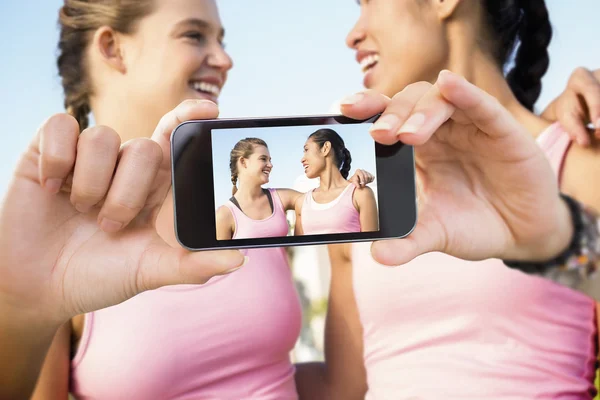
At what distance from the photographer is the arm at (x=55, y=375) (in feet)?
3.06

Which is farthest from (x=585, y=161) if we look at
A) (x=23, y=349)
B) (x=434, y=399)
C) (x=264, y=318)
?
(x=23, y=349)

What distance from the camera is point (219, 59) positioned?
1.26 metres

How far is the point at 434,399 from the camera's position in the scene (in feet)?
3.06

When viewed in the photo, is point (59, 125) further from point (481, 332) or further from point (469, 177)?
point (481, 332)

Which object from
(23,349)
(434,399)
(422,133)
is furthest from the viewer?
Result: (434,399)

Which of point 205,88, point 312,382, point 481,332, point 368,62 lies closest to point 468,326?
point 481,332

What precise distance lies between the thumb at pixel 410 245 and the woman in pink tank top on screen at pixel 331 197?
43 millimetres

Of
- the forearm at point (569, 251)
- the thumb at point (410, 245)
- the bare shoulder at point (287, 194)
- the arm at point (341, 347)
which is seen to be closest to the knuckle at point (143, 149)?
the bare shoulder at point (287, 194)

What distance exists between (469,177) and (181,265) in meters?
0.35

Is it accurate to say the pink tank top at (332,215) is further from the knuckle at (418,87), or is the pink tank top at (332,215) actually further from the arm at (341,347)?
the arm at (341,347)

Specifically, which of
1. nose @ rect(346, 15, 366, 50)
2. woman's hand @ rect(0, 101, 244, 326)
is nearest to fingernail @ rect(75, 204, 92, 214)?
woman's hand @ rect(0, 101, 244, 326)

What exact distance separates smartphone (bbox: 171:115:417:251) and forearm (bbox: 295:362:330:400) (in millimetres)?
618

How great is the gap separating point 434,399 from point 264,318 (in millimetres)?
322

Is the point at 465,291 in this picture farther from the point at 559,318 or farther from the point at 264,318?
the point at 264,318
